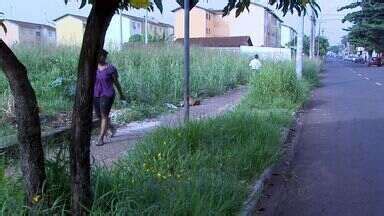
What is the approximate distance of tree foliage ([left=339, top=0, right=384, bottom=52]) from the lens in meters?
55.0

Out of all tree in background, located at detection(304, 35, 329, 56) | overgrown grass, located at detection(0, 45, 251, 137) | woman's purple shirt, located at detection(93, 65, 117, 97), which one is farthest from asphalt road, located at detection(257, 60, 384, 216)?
tree in background, located at detection(304, 35, 329, 56)

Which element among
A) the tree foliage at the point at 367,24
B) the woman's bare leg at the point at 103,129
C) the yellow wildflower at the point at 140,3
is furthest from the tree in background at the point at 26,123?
the tree foliage at the point at 367,24

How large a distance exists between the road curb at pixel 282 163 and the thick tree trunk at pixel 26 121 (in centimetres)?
213

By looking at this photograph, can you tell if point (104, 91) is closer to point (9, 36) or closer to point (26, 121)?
point (26, 121)

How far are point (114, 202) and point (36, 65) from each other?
13.4 metres

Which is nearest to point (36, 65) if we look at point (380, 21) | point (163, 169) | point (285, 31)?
point (163, 169)

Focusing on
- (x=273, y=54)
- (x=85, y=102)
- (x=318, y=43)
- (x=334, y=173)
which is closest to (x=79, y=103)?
(x=85, y=102)

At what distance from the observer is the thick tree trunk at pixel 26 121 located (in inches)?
137

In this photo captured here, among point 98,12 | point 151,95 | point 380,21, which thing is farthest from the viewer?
point 380,21

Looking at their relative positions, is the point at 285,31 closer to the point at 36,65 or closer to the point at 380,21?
the point at 380,21

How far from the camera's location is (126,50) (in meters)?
20.8

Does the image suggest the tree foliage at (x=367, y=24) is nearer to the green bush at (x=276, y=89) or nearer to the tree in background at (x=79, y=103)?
the green bush at (x=276, y=89)

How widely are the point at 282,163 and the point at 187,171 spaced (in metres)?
2.79

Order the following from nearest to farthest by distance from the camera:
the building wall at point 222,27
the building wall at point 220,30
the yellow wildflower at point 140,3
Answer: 1. the yellow wildflower at point 140,3
2. the building wall at point 222,27
3. the building wall at point 220,30
